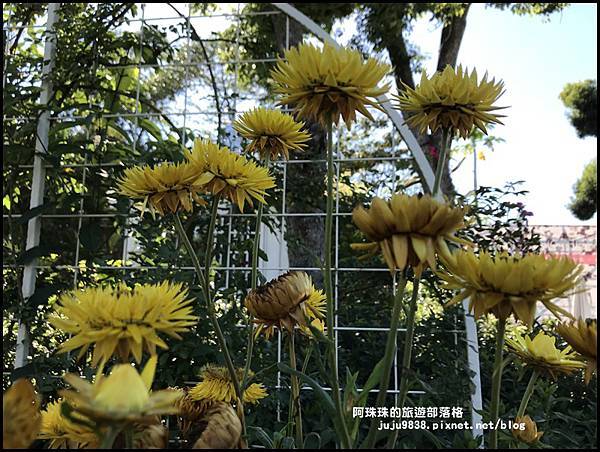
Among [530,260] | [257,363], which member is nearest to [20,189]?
[257,363]

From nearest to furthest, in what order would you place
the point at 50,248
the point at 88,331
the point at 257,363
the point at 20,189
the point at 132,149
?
the point at 88,331 → the point at 257,363 → the point at 50,248 → the point at 132,149 → the point at 20,189

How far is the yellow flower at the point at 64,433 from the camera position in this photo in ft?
1.51

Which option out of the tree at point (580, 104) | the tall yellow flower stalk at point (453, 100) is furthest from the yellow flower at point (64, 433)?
the tree at point (580, 104)

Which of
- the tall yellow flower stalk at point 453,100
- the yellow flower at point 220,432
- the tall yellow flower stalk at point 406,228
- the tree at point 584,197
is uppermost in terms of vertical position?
the tree at point 584,197

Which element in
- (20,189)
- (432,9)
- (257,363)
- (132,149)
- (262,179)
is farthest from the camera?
(432,9)

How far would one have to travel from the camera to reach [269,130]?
2.77 ft

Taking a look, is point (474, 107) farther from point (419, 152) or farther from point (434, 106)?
point (419, 152)

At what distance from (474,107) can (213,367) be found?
501mm

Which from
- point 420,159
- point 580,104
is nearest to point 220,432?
point 420,159

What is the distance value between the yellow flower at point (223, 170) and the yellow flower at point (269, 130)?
9 cm

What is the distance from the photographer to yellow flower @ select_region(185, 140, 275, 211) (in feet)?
2.33

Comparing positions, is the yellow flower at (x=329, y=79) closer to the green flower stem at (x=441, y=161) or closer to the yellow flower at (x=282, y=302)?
the green flower stem at (x=441, y=161)

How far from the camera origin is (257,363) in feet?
6.03

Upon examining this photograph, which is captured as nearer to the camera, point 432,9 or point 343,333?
point 343,333
